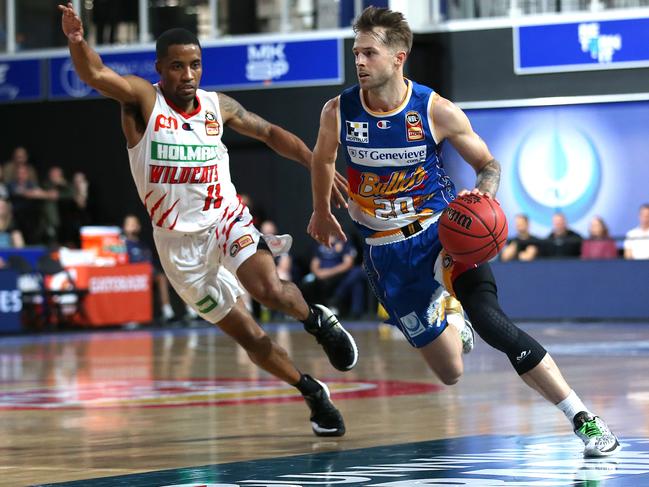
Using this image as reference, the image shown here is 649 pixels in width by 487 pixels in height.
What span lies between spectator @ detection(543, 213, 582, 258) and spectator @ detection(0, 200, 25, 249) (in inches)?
285

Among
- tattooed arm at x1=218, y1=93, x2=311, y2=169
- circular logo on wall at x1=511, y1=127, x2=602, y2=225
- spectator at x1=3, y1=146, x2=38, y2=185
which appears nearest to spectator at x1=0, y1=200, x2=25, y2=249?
spectator at x1=3, y1=146, x2=38, y2=185

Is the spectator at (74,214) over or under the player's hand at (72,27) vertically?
under

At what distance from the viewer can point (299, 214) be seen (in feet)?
76.0

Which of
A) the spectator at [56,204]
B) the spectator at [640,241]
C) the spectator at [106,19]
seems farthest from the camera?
the spectator at [106,19]

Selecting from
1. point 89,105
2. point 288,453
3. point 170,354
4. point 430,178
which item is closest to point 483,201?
point 430,178

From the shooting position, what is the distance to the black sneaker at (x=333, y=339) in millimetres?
7613

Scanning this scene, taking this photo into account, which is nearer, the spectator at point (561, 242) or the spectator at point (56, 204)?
the spectator at point (561, 242)

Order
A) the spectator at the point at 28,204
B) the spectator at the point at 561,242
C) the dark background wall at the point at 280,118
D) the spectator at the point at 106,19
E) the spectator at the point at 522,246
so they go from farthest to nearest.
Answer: the spectator at the point at 106,19, the dark background wall at the point at 280,118, the spectator at the point at 28,204, the spectator at the point at 522,246, the spectator at the point at 561,242

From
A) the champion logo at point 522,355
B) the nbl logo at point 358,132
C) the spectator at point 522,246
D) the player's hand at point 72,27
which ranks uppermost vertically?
the player's hand at point 72,27

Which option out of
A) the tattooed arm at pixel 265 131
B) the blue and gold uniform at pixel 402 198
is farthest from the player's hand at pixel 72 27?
the blue and gold uniform at pixel 402 198

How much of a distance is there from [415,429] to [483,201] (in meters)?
1.76

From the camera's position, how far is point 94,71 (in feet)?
23.4

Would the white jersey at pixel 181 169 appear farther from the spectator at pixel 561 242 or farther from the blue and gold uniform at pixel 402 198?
the spectator at pixel 561 242

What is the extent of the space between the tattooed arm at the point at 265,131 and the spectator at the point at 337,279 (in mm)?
13213
